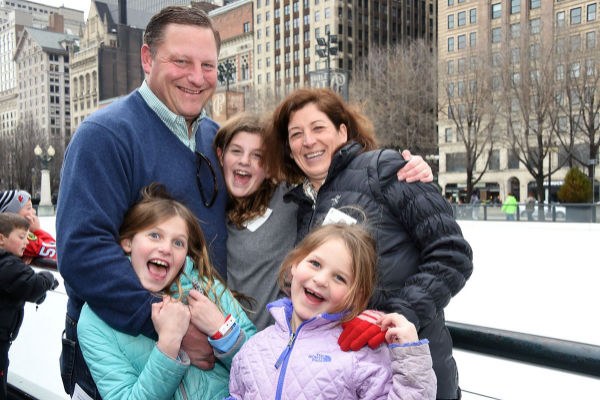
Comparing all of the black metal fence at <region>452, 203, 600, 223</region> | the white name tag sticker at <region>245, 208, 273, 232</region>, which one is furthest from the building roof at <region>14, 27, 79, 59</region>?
the white name tag sticker at <region>245, 208, 273, 232</region>

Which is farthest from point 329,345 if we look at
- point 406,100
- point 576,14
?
point 576,14

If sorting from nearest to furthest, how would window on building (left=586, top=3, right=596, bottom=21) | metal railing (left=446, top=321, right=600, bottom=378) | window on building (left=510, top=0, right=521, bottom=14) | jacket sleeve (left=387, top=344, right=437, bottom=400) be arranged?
metal railing (left=446, top=321, right=600, bottom=378), jacket sleeve (left=387, top=344, right=437, bottom=400), window on building (left=586, top=3, right=596, bottom=21), window on building (left=510, top=0, right=521, bottom=14)

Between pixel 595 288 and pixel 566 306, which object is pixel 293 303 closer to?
pixel 566 306

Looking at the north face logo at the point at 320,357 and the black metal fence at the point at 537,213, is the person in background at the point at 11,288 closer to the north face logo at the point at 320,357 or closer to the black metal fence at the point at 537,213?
the north face logo at the point at 320,357

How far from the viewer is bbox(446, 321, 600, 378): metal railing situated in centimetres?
102

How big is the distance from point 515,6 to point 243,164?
4132cm

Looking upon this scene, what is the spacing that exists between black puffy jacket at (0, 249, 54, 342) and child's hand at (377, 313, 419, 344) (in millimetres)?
1752

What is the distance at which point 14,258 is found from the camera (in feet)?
7.91

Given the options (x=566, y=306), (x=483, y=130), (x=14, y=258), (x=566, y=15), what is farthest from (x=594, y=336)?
(x=566, y=15)

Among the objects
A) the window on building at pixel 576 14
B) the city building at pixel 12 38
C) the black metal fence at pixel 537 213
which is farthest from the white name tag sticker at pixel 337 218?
the city building at pixel 12 38

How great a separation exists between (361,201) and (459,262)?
296 mm

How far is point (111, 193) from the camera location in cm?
148

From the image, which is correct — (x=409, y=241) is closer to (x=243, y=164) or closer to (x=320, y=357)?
A: (x=320, y=357)

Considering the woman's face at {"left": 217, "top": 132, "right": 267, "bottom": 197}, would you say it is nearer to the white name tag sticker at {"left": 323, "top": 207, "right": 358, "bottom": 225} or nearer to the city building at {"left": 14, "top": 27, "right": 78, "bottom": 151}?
the white name tag sticker at {"left": 323, "top": 207, "right": 358, "bottom": 225}
